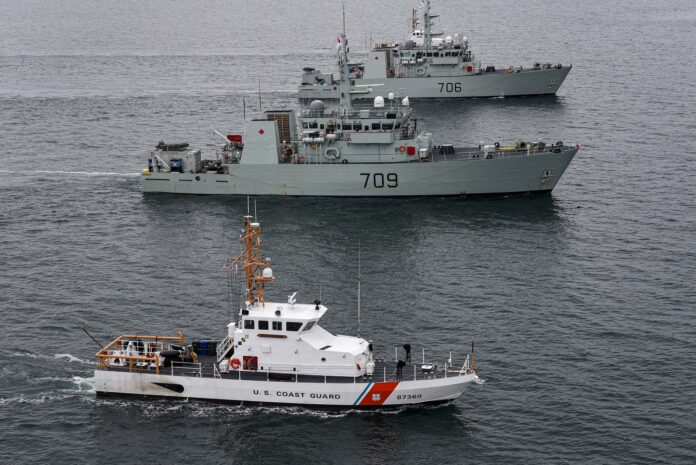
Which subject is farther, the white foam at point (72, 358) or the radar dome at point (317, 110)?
the radar dome at point (317, 110)

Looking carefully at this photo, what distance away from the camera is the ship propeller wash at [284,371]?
183 ft

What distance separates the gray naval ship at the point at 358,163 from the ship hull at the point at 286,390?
157 feet

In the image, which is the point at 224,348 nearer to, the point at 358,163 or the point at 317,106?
the point at 358,163

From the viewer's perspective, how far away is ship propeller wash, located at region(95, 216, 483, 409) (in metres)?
55.9

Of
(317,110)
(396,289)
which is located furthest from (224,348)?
(317,110)

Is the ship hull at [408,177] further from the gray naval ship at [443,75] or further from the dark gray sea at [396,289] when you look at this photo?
Answer: the gray naval ship at [443,75]

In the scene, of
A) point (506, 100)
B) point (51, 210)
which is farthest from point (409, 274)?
point (506, 100)

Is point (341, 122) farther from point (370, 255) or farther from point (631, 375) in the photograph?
point (631, 375)

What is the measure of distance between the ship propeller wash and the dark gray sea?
1.07 meters

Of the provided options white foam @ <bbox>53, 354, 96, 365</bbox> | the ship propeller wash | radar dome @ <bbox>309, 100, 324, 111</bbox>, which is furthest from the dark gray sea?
radar dome @ <bbox>309, 100, 324, 111</bbox>

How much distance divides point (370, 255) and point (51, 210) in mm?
35429

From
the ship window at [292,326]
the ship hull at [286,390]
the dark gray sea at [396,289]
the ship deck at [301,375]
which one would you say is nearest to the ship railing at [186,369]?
the ship deck at [301,375]

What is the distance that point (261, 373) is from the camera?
189ft

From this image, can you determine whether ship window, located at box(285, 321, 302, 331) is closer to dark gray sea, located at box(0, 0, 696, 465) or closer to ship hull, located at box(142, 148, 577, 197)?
dark gray sea, located at box(0, 0, 696, 465)
